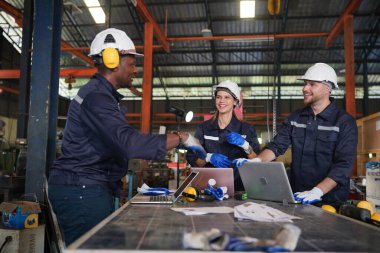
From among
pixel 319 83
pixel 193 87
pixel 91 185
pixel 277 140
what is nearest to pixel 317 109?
pixel 319 83

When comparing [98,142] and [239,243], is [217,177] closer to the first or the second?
[98,142]

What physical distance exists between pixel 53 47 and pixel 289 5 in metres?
11.1

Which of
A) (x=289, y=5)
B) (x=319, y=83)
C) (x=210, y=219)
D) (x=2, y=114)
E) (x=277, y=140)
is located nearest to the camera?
(x=210, y=219)

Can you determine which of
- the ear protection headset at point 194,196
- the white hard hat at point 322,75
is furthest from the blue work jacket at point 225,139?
the ear protection headset at point 194,196

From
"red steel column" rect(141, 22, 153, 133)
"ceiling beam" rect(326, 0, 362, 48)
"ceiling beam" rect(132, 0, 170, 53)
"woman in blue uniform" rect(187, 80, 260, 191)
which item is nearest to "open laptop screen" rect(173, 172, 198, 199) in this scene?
"woman in blue uniform" rect(187, 80, 260, 191)

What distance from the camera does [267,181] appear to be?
238 cm

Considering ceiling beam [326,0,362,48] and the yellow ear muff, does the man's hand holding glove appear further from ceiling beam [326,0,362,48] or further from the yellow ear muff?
ceiling beam [326,0,362,48]

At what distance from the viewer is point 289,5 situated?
12875mm

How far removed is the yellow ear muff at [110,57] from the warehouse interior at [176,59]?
1603 millimetres

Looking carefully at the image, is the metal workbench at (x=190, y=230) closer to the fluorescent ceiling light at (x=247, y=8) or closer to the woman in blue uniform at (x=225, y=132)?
the woman in blue uniform at (x=225, y=132)

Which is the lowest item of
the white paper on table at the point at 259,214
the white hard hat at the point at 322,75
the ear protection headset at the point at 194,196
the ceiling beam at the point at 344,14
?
the ear protection headset at the point at 194,196

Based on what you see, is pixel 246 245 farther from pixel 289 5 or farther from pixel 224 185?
pixel 289 5

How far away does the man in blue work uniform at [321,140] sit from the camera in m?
2.77

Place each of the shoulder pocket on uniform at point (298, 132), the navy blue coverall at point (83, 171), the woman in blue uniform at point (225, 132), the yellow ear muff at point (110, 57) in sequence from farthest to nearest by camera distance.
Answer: the woman in blue uniform at point (225, 132), the shoulder pocket on uniform at point (298, 132), the yellow ear muff at point (110, 57), the navy blue coverall at point (83, 171)
